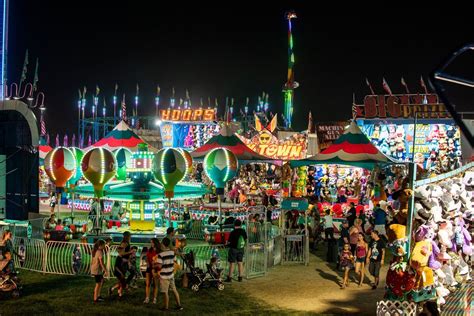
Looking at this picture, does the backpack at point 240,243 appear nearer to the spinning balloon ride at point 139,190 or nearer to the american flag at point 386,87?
the spinning balloon ride at point 139,190

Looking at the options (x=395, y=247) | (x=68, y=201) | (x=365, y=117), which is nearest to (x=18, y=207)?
(x=68, y=201)

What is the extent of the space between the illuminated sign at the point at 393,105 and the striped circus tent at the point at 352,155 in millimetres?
11415

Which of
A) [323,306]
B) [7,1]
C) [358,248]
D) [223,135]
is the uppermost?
[7,1]

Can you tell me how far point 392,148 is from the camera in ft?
110

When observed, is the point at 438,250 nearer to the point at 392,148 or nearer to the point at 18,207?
the point at 18,207

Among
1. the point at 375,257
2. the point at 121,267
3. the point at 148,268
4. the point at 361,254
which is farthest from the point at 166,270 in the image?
the point at 375,257

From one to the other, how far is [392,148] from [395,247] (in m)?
26.4

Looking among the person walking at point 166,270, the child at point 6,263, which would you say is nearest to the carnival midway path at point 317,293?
the person walking at point 166,270

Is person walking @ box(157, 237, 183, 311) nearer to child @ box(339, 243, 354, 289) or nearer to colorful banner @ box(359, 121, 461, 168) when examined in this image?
child @ box(339, 243, 354, 289)

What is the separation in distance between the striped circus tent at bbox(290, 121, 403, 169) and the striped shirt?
40.8 feet

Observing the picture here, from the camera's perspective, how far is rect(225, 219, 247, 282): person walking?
40.9 ft

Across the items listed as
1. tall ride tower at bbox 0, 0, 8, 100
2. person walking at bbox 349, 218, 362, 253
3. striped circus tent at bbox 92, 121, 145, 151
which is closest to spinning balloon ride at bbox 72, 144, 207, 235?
person walking at bbox 349, 218, 362, 253

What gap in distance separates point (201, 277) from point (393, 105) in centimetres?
2451

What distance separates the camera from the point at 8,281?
35.9ft
